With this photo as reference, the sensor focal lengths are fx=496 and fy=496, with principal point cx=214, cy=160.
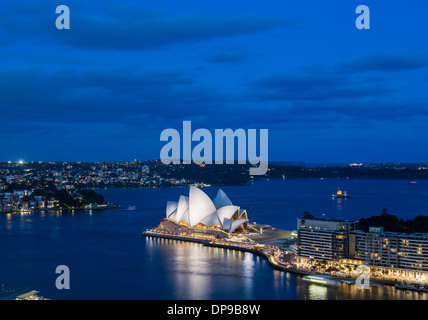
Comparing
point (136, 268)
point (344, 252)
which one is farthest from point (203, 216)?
point (344, 252)

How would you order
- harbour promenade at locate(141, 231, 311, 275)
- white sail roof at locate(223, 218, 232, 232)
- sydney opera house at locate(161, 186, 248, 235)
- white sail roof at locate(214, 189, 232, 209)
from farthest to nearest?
white sail roof at locate(214, 189, 232, 209)
sydney opera house at locate(161, 186, 248, 235)
white sail roof at locate(223, 218, 232, 232)
harbour promenade at locate(141, 231, 311, 275)

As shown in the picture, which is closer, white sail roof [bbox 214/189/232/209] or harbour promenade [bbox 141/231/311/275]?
harbour promenade [bbox 141/231/311/275]

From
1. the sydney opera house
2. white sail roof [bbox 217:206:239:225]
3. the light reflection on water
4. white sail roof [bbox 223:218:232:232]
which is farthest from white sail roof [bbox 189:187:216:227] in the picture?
the light reflection on water

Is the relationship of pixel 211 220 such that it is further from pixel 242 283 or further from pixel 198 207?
pixel 242 283

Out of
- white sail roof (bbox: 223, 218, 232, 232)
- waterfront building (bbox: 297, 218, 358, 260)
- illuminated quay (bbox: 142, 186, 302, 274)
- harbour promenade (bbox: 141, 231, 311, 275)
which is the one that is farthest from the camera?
white sail roof (bbox: 223, 218, 232, 232)

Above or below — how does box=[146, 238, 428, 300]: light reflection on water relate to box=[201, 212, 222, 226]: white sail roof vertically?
below

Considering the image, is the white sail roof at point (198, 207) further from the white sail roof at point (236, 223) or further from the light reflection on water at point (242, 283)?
the light reflection on water at point (242, 283)

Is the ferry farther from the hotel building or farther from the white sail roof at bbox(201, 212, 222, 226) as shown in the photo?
the white sail roof at bbox(201, 212, 222, 226)
